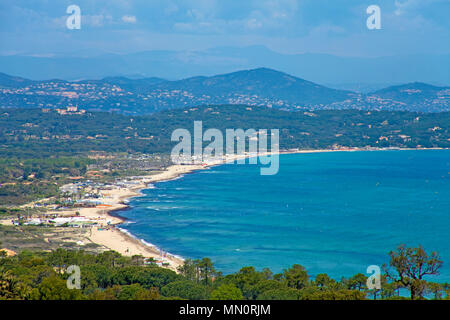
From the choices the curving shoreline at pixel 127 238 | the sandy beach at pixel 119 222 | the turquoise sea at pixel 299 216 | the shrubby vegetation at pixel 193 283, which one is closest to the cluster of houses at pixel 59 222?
the sandy beach at pixel 119 222

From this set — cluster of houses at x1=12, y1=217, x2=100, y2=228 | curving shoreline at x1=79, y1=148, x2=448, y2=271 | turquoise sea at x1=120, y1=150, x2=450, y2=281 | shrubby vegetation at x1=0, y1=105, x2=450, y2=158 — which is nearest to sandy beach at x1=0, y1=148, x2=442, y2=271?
curving shoreline at x1=79, y1=148, x2=448, y2=271

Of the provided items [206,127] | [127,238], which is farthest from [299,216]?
[206,127]

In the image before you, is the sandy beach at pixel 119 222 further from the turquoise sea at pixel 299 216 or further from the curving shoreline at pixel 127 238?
the turquoise sea at pixel 299 216

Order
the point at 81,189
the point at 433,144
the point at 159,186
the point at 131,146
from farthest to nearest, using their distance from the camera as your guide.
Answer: the point at 433,144, the point at 131,146, the point at 159,186, the point at 81,189

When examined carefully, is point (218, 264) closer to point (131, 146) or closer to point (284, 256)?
point (284, 256)

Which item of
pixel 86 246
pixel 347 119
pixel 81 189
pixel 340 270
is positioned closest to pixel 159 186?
pixel 81 189

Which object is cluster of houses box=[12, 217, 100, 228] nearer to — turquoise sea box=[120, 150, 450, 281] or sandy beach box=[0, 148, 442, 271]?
sandy beach box=[0, 148, 442, 271]
